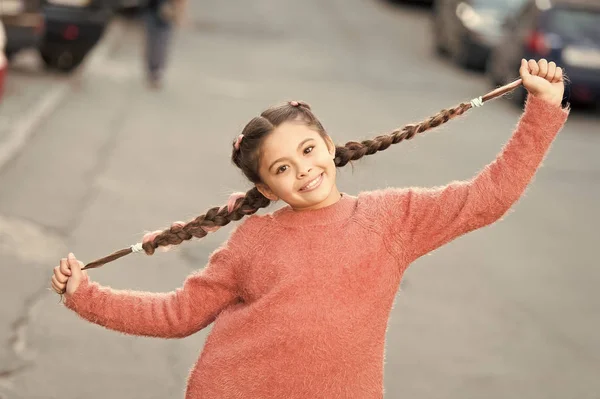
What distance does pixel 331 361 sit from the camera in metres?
3.02

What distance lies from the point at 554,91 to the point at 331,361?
953 millimetres

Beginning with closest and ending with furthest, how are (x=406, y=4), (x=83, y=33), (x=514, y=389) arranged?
1. (x=514, y=389)
2. (x=83, y=33)
3. (x=406, y=4)

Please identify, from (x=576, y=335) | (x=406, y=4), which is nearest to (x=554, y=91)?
(x=576, y=335)

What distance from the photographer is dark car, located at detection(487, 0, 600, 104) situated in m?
15.2

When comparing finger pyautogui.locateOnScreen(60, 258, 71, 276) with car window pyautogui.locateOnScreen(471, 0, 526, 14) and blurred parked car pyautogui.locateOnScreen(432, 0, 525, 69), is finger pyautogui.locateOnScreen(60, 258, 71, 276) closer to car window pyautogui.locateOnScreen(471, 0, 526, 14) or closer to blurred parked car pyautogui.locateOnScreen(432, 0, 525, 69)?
blurred parked car pyautogui.locateOnScreen(432, 0, 525, 69)

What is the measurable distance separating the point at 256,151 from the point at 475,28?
1672cm

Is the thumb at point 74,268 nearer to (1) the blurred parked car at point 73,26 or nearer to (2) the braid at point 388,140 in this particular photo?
(2) the braid at point 388,140

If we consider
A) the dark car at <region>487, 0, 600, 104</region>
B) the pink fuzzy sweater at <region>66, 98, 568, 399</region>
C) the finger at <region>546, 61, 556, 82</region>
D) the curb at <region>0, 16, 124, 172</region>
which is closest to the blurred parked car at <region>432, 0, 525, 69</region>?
Answer: the dark car at <region>487, 0, 600, 104</region>

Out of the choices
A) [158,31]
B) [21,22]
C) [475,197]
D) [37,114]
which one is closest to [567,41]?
[158,31]

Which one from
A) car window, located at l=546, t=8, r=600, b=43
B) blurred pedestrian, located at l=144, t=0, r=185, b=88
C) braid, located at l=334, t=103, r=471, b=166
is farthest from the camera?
car window, located at l=546, t=8, r=600, b=43

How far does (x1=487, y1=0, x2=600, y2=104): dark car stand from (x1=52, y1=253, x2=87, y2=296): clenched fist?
12.3 meters

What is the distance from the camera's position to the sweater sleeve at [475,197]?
3.15 metres

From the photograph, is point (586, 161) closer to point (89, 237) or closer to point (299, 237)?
point (89, 237)

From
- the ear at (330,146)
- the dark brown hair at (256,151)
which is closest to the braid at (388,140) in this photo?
the dark brown hair at (256,151)
